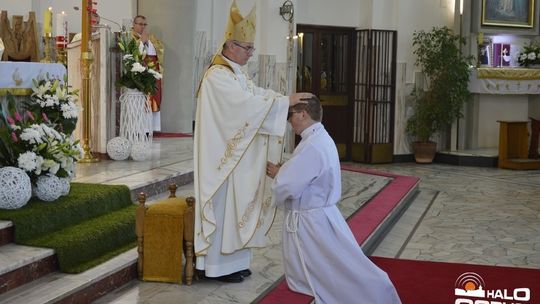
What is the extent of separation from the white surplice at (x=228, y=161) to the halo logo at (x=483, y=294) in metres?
1.50

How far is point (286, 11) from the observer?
40.9 feet

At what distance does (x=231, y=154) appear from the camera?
5043 millimetres

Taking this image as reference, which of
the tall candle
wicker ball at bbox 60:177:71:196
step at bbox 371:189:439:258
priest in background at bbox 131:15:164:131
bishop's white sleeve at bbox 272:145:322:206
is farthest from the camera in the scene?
priest in background at bbox 131:15:164:131

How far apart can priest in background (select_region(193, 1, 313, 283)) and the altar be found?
31.5 feet

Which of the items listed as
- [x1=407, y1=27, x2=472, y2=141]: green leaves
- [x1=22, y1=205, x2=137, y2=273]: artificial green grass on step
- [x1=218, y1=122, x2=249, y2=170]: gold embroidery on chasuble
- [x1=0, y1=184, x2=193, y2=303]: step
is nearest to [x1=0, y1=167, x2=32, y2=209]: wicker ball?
[x1=0, y1=184, x2=193, y2=303]: step

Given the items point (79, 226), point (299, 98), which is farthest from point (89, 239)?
point (299, 98)

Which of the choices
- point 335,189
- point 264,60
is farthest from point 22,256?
point 264,60

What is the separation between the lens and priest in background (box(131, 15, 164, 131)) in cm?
994

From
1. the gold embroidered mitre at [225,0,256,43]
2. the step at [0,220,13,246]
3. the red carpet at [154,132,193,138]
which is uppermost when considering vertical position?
the gold embroidered mitre at [225,0,256,43]

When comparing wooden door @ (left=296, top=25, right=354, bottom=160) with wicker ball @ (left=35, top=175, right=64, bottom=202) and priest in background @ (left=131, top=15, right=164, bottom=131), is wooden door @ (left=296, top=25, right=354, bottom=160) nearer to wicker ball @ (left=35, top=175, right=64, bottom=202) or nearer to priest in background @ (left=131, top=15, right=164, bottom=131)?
priest in background @ (left=131, top=15, right=164, bottom=131)

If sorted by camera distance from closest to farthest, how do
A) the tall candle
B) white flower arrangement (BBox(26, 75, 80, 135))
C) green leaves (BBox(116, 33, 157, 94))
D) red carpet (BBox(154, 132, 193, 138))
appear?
white flower arrangement (BBox(26, 75, 80, 135)) → the tall candle → green leaves (BBox(116, 33, 157, 94)) → red carpet (BBox(154, 132, 193, 138))

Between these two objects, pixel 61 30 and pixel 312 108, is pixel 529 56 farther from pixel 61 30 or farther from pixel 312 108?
pixel 312 108

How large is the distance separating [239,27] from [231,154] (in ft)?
2.77

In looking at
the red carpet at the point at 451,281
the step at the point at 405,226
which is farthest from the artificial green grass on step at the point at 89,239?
the step at the point at 405,226
